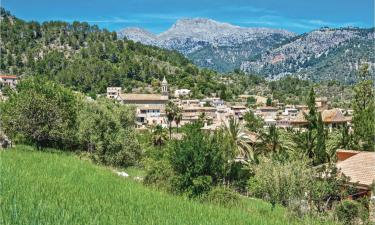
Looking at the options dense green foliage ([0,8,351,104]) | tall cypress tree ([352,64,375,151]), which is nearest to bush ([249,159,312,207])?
tall cypress tree ([352,64,375,151])

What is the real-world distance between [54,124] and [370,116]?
84.1ft

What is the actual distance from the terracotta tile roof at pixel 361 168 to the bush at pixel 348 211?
9.70 ft

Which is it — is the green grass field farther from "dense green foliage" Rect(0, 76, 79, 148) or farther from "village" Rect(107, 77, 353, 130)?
"village" Rect(107, 77, 353, 130)

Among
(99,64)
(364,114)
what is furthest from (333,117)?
(99,64)

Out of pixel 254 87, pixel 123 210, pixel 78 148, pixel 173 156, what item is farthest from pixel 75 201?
pixel 254 87

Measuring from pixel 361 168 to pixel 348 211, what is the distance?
558cm

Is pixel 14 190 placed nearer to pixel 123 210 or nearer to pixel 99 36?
pixel 123 210

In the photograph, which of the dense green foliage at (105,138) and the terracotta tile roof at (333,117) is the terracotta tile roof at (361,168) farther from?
the terracotta tile roof at (333,117)

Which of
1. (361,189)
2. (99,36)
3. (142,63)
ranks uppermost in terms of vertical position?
(99,36)

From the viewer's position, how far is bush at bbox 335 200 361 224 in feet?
58.0

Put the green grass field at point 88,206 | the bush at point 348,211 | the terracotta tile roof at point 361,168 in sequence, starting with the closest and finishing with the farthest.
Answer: the green grass field at point 88,206 < the bush at point 348,211 < the terracotta tile roof at point 361,168

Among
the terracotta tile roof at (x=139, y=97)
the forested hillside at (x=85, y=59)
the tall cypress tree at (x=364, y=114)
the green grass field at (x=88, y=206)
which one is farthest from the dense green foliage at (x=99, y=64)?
the green grass field at (x=88, y=206)

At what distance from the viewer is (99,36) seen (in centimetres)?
16662

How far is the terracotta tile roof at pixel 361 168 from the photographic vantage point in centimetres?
2136
